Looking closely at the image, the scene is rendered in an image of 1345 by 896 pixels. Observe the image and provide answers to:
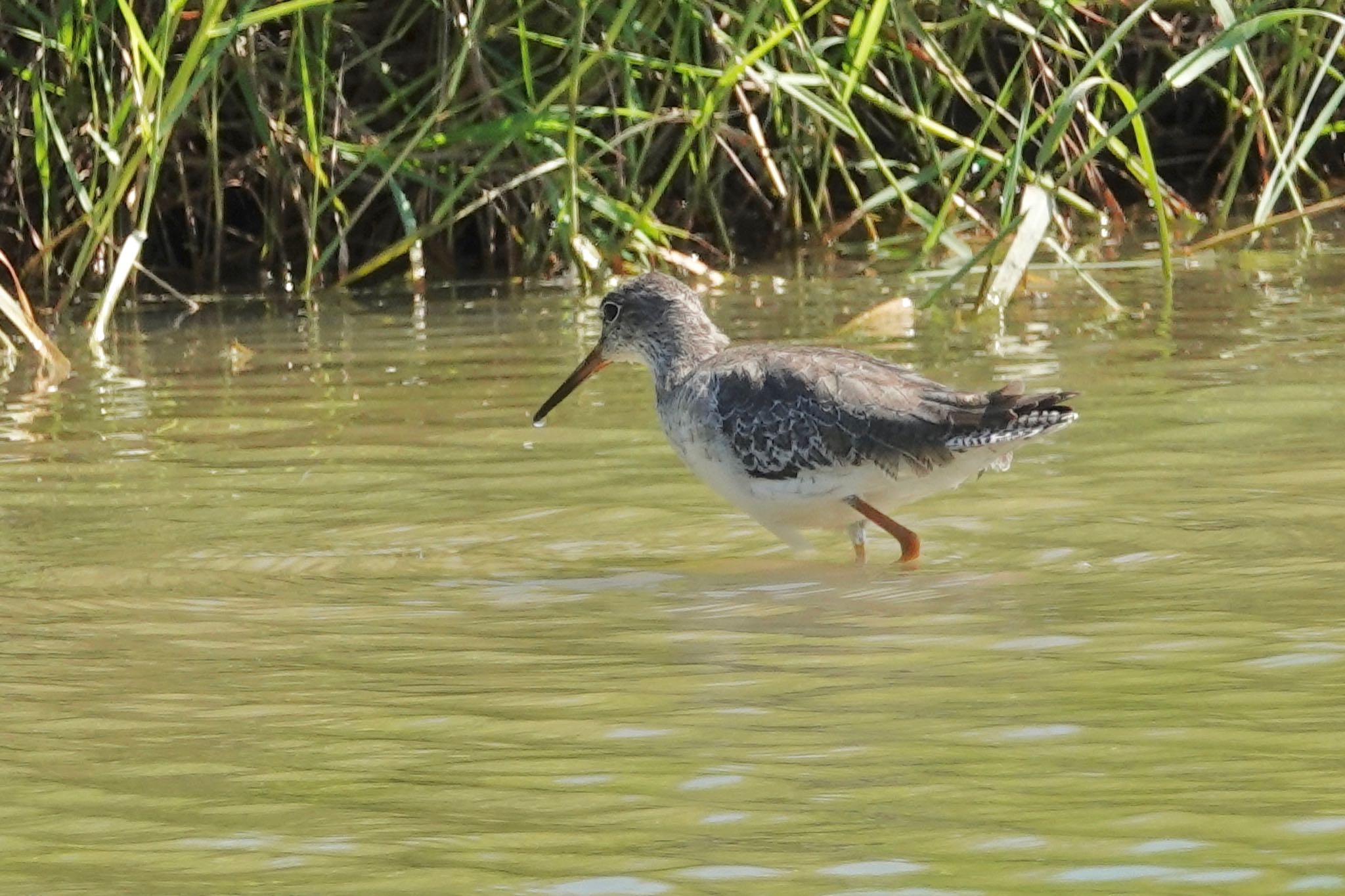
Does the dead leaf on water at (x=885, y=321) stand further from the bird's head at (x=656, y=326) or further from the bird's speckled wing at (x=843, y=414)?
the bird's speckled wing at (x=843, y=414)

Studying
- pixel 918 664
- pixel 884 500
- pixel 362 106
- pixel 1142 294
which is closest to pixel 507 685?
pixel 918 664

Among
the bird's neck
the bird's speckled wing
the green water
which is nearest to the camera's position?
the green water

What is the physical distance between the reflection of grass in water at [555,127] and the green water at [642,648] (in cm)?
140

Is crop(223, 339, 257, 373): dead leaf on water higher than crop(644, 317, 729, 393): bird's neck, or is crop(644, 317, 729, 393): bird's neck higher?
crop(644, 317, 729, 393): bird's neck

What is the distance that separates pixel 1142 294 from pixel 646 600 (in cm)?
522

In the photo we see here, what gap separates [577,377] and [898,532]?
194cm

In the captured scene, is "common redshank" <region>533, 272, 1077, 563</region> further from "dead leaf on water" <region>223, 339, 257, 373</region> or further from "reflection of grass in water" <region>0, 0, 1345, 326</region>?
"dead leaf on water" <region>223, 339, 257, 373</region>

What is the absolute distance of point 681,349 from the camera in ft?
22.9

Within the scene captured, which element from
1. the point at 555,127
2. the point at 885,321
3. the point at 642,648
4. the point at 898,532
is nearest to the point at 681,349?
the point at 898,532

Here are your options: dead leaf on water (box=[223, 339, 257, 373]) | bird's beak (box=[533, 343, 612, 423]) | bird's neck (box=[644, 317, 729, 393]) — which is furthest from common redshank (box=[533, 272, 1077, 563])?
dead leaf on water (box=[223, 339, 257, 373])

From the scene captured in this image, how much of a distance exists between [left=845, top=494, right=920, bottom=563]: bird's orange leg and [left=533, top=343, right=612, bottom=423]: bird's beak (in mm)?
1634

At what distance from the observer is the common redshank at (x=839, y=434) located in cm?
590

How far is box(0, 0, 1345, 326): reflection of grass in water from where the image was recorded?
31.4 ft

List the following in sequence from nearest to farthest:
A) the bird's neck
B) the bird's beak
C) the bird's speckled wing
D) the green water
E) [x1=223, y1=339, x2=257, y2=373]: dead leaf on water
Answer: the green water → the bird's speckled wing → the bird's neck → the bird's beak → [x1=223, y1=339, x2=257, y2=373]: dead leaf on water
